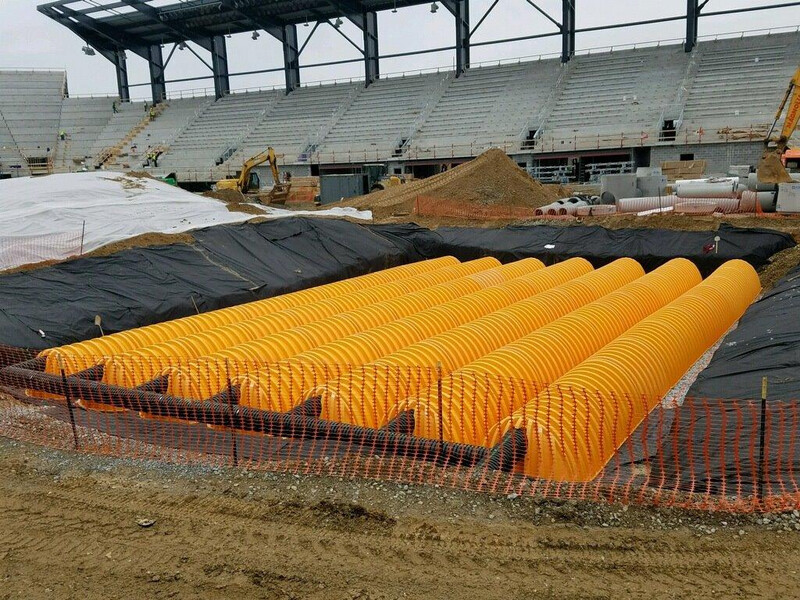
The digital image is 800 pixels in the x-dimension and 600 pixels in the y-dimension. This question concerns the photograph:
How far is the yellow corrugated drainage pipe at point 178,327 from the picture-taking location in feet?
30.4

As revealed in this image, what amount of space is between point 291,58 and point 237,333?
45.8 meters

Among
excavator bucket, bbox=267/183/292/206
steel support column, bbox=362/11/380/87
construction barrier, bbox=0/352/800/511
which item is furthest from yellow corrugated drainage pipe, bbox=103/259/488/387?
steel support column, bbox=362/11/380/87

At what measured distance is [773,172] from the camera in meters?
18.7

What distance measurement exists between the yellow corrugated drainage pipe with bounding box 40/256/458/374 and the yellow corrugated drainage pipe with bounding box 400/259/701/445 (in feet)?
16.5

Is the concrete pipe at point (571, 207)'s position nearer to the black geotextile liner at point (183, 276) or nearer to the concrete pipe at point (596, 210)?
the concrete pipe at point (596, 210)

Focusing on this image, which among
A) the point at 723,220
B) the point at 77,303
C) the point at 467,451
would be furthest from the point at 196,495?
the point at 723,220

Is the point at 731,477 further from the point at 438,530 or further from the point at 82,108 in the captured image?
the point at 82,108

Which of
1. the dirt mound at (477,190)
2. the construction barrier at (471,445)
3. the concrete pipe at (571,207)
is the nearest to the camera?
the construction barrier at (471,445)

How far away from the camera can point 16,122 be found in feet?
179

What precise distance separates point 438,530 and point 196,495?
222 centimetres

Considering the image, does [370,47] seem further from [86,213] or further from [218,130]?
[86,213]

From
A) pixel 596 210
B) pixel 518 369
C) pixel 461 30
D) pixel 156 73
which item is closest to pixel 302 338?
pixel 518 369

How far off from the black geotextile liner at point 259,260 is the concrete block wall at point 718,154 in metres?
17.0

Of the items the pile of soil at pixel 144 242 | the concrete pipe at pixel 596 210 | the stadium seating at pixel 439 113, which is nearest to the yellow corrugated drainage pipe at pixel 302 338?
the pile of soil at pixel 144 242
